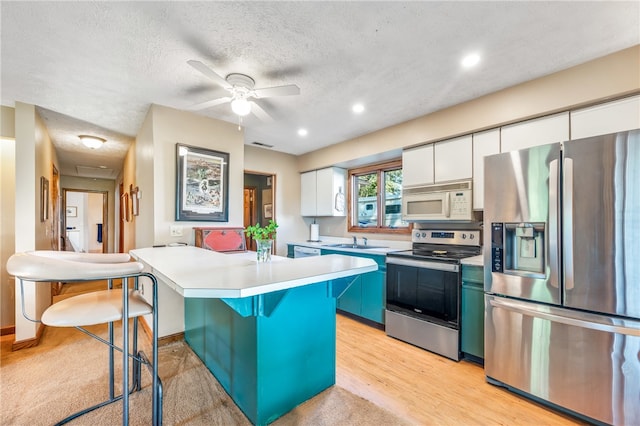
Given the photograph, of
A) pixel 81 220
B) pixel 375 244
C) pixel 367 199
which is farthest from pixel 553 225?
pixel 81 220

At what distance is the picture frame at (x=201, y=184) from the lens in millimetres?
2863

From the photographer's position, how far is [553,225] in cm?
179

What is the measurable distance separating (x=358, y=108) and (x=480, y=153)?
4.18 ft

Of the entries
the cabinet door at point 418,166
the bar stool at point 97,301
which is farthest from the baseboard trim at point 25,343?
the cabinet door at point 418,166

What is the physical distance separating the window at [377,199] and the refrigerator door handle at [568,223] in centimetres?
191

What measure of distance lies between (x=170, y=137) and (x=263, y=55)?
150 centimetres

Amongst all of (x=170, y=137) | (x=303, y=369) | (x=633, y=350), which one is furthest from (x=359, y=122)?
(x=633, y=350)

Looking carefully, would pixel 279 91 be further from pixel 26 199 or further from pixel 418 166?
pixel 26 199

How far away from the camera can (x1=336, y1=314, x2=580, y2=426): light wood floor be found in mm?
1739

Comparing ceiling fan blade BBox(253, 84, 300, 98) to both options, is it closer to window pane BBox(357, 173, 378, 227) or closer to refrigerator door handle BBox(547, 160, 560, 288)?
refrigerator door handle BBox(547, 160, 560, 288)

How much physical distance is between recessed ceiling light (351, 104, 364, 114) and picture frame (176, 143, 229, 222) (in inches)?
60.3

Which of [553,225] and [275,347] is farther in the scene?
[553,225]

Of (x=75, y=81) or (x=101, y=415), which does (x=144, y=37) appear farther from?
(x=101, y=415)

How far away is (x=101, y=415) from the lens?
1.72m
